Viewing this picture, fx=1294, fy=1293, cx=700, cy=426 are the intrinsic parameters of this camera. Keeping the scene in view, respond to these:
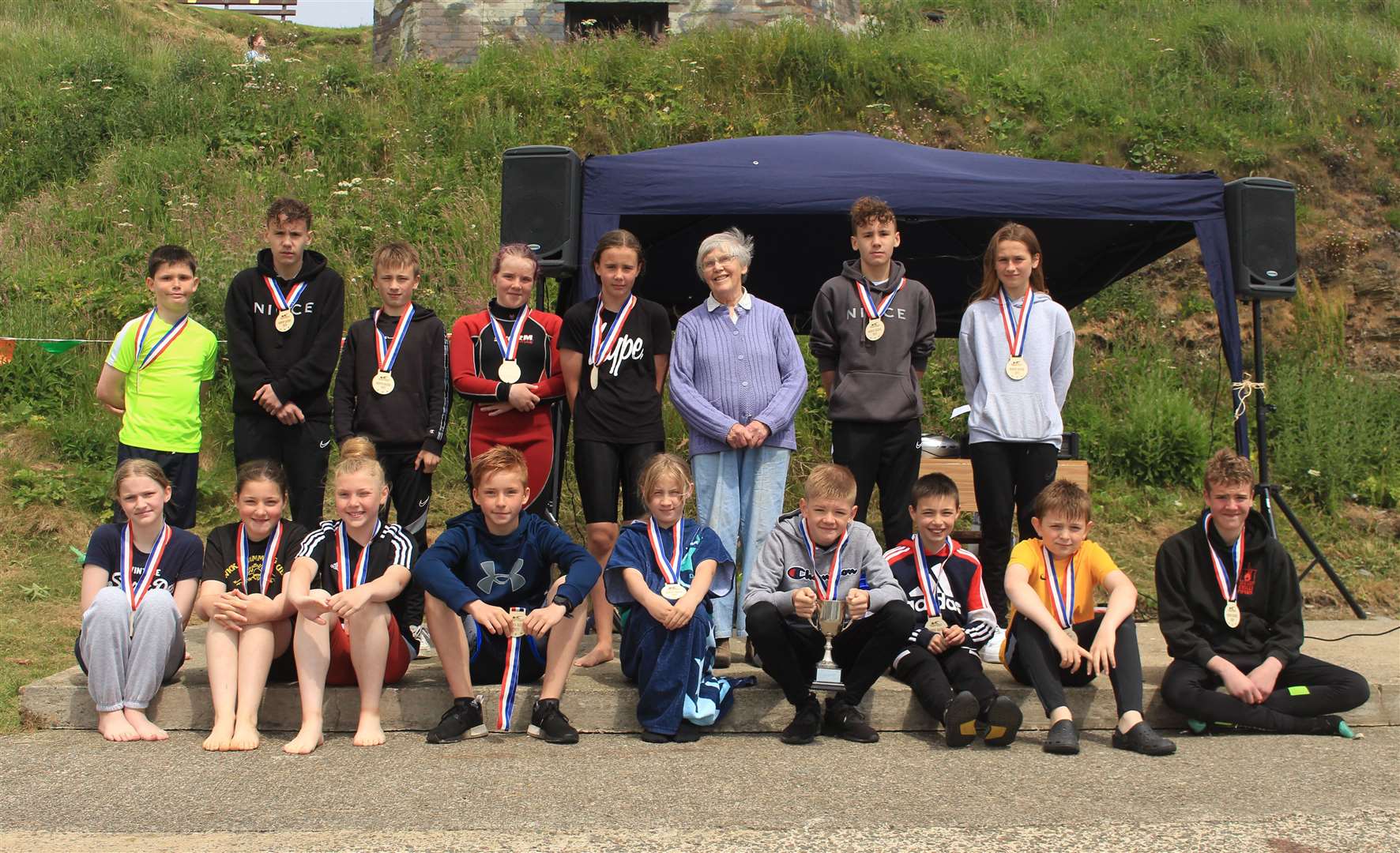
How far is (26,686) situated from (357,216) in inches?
312

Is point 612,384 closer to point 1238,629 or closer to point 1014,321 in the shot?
point 1014,321

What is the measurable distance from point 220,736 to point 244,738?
10cm

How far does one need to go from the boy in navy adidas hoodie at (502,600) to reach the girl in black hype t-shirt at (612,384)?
657 mm

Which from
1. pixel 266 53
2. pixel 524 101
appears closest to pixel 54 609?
pixel 524 101

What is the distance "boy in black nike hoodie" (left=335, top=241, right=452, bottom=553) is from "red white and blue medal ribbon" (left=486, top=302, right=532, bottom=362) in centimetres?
29

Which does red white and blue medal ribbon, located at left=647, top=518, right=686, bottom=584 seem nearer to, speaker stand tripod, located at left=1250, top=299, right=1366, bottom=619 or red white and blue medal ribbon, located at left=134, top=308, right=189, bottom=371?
red white and blue medal ribbon, located at left=134, top=308, right=189, bottom=371

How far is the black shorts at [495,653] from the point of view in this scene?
4.89 m

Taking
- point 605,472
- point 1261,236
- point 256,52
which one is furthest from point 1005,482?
point 256,52

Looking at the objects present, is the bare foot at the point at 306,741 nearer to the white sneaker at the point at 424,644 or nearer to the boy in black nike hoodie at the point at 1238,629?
the white sneaker at the point at 424,644

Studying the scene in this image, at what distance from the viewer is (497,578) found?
15.9 ft

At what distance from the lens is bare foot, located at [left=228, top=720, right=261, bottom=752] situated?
178 inches

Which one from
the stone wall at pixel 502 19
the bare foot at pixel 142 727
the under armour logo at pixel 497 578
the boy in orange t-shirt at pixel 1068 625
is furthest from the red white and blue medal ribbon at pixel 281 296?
the stone wall at pixel 502 19

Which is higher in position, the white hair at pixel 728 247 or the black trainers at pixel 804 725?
the white hair at pixel 728 247

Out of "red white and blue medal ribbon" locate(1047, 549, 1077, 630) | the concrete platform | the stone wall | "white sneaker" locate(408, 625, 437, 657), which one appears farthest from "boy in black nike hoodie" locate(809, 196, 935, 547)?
the stone wall
